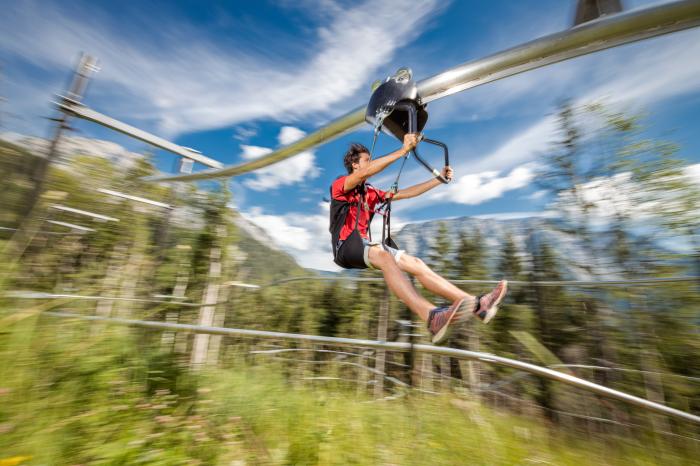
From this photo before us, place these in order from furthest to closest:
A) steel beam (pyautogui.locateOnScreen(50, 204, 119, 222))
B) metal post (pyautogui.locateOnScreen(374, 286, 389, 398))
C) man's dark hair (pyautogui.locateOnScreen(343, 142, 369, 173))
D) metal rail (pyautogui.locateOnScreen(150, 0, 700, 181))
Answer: metal post (pyautogui.locateOnScreen(374, 286, 389, 398)), steel beam (pyautogui.locateOnScreen(50, 204, 119, 222)), man's dark hair (pyautogui.locateOnScreen(343, 142, 369, 173)), metal rail (pyautogui.locateOnScreen(150, 0, 700, 181))

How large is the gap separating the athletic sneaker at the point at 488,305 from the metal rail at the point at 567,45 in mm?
866

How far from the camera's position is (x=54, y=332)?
2.24m

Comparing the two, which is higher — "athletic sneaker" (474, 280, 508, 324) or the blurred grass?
"athletic sneaker" (474, 280, 508, 324)

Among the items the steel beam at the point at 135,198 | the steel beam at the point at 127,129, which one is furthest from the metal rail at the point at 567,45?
the steel beam at the point at 135,198

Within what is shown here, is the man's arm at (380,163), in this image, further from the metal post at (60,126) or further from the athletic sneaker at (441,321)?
the metal post at (60,126)

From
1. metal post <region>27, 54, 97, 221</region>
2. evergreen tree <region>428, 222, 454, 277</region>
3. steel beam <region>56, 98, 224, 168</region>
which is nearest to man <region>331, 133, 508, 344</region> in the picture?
steel beam <region>56, 98, 224, 168</region>

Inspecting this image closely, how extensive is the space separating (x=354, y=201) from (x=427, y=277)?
48cm

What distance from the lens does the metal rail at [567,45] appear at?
983 mm

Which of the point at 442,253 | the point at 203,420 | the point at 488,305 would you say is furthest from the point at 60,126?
the point at 442,253

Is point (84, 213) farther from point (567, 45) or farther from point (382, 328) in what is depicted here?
point (567, 45)

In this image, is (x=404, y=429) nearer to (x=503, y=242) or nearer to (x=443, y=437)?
(x=443, y=437)

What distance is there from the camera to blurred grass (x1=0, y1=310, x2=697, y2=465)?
179 centimetres

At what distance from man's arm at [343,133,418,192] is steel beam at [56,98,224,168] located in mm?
2077

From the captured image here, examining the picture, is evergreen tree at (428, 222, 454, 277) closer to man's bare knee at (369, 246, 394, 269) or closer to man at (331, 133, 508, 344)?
man at (331, 133, 508, 344)
